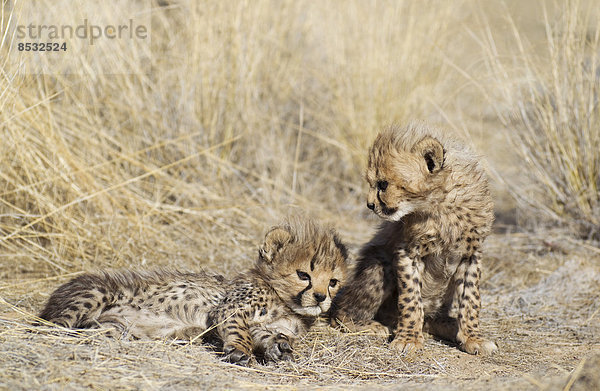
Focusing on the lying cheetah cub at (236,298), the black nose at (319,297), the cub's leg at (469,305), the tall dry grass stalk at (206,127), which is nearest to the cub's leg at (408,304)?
the cub's leg at (469,305)

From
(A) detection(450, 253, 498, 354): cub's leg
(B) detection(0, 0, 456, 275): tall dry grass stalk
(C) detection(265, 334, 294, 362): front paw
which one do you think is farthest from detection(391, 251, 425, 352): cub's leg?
(B) detection(0, 0, 456, 275): tall dry grass stalk

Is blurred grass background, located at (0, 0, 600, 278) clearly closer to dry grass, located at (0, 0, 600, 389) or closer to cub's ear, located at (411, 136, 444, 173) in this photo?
dry grass, located at (0, 0, 600, 389)

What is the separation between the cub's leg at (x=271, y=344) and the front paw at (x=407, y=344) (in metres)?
0.55

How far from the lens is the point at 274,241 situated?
→ 3.44 metres

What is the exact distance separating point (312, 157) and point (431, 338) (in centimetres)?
292

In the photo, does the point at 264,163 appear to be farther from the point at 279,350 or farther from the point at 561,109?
the point at 279,350

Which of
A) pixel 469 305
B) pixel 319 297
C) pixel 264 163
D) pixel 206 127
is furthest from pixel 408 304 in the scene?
pixel 206 127

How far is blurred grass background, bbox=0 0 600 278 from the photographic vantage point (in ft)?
14.6

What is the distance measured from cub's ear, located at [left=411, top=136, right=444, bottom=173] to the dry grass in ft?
3.19

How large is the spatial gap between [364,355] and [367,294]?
17.6 inches

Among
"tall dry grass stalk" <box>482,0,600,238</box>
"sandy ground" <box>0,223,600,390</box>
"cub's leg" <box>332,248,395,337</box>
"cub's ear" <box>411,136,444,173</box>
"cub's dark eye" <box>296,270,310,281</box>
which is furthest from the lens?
"tall dry grass stalk" <box>482,0,600,238</box>

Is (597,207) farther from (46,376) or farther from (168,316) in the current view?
(46,376)

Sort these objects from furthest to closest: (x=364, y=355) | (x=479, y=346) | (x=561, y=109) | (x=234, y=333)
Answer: (x=561, y=109), (x=479, y=346), (x=364, y=355), (x=234, y=333)

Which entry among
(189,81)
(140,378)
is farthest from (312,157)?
(140,378)
